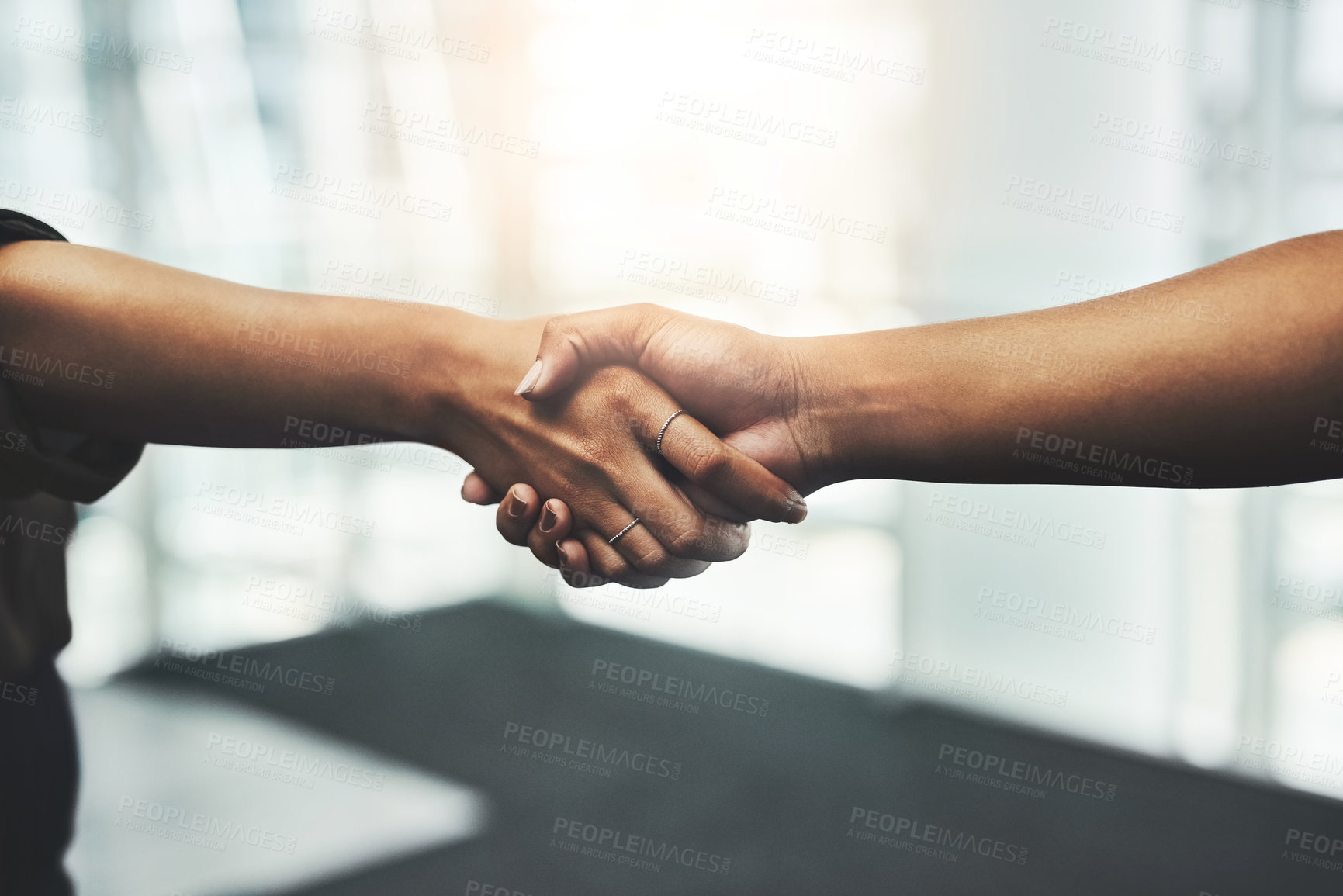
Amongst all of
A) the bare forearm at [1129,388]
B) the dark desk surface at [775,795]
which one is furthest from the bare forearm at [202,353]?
the dark desk surface at [775,795]

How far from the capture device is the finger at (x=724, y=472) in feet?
3.70

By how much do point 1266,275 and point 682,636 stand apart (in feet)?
8.36

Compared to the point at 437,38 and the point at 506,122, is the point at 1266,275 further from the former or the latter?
the point at 437,38

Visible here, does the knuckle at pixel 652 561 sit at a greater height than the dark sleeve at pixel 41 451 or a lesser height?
greater

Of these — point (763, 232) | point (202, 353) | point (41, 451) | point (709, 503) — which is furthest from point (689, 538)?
point (763, 232)

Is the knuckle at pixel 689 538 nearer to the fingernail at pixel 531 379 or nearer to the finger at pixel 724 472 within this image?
the finger at pixel 724 472

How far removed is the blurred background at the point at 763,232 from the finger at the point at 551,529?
798mm

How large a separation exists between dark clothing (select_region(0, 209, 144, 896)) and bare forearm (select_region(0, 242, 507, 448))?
0.06ft

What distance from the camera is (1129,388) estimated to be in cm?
93

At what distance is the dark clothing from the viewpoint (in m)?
1.11

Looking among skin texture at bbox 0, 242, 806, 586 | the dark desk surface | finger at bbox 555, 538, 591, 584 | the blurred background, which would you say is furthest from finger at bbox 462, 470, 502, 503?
the dark desk surface

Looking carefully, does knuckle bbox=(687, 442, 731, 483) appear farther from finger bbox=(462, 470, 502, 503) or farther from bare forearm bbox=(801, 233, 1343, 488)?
finger bbox=(462, 470, 502, 503)

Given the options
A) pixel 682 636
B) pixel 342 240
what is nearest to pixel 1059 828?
pixel 682 636

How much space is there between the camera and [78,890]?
60.2 inches
